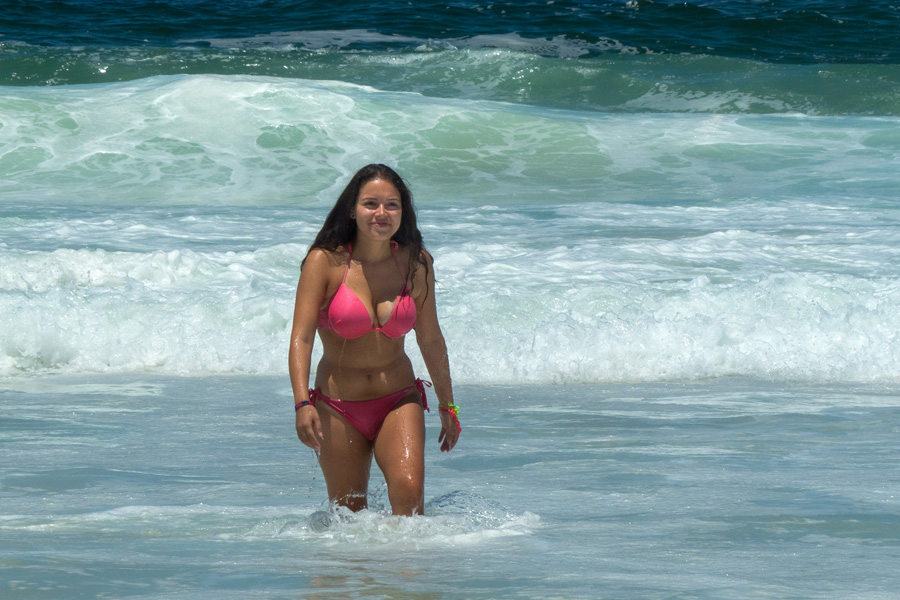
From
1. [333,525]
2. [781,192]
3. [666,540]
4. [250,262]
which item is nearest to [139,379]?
[250,262]

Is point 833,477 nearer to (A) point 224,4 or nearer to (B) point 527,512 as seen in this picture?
(B) point 527,512

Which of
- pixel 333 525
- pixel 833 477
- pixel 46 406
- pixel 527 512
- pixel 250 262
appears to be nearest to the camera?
pixel 333 525

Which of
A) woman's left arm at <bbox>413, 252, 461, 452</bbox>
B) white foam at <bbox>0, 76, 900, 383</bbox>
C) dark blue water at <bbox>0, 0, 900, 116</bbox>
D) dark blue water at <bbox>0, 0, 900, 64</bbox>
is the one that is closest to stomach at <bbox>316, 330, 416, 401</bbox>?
woman's left arm at <bbox>413, 252, 461, 452</bbox>

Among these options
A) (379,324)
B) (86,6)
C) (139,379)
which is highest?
(86,6)

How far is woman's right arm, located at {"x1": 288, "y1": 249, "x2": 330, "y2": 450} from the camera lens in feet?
12.3

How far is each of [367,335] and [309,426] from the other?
39cm

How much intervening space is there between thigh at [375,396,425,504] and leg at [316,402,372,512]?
0.08 m

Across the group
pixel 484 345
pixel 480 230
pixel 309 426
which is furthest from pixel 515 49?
pixel 309 426

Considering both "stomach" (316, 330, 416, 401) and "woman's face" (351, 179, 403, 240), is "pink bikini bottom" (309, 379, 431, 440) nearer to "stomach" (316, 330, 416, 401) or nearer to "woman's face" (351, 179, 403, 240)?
"stomach" (316, 330, 416, 401)

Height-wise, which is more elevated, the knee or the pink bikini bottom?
the pink bikini bottom

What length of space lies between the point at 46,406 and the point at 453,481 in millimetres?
2593

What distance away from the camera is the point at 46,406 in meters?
6.33

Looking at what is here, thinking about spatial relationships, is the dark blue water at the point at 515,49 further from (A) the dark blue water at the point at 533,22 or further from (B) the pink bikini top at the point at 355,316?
(B) the pink bikini top at the point at 355,316

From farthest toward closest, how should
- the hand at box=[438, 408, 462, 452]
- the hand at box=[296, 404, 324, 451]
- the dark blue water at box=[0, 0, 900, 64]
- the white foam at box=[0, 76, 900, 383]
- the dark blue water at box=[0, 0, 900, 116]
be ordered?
1. the dark blue water at box=[0, 0, 900, 64]
2. the dark blue water at box=[0, 0, 900, 116]
3. the white foam at box=[0, 76, 900, 383]
4. the hand at box=[438, 408, 462, 452]
5. the hand at box=[296, 404, 324, 451]
